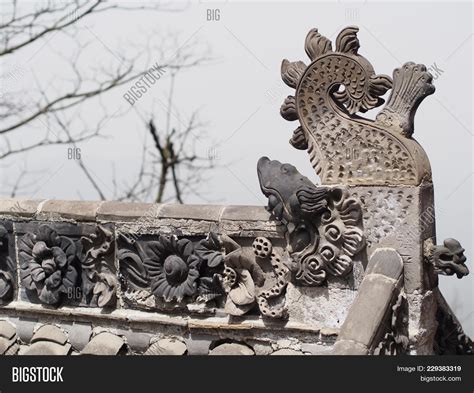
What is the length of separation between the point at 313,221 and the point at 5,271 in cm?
267

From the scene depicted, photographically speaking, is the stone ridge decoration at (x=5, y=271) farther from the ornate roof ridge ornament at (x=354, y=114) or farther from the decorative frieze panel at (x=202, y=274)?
the ornate roof ridge ornament at (x=354, y=114)

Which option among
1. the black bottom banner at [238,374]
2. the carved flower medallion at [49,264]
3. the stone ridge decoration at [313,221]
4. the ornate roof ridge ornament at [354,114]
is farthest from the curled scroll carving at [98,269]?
the ornate roof ridge ornament at [354,114]

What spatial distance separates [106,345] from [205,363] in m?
1.03

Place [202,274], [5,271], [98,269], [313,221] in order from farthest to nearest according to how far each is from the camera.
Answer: [5,271] < [98,269] < [202,274] < [313,221]

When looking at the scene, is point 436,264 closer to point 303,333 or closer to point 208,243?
point 303,333

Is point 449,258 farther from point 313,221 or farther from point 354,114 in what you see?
point 354,114

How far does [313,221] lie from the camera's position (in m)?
5.56

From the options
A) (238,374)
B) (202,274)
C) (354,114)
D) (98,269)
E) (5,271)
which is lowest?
(238,374)

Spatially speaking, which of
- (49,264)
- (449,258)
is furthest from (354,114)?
(49,264)

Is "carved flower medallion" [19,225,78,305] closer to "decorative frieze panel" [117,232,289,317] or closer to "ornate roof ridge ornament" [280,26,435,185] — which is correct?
"decorative frieze panel" [117,232,289,317]

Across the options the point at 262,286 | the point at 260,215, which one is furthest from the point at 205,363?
the point at 260,215

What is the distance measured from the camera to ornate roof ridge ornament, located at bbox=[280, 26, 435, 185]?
5.42 m

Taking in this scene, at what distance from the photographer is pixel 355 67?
5.48 metres

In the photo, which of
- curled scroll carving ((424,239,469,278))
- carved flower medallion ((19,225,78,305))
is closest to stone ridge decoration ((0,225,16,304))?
carved flower medallion ((19,225,78,305))
